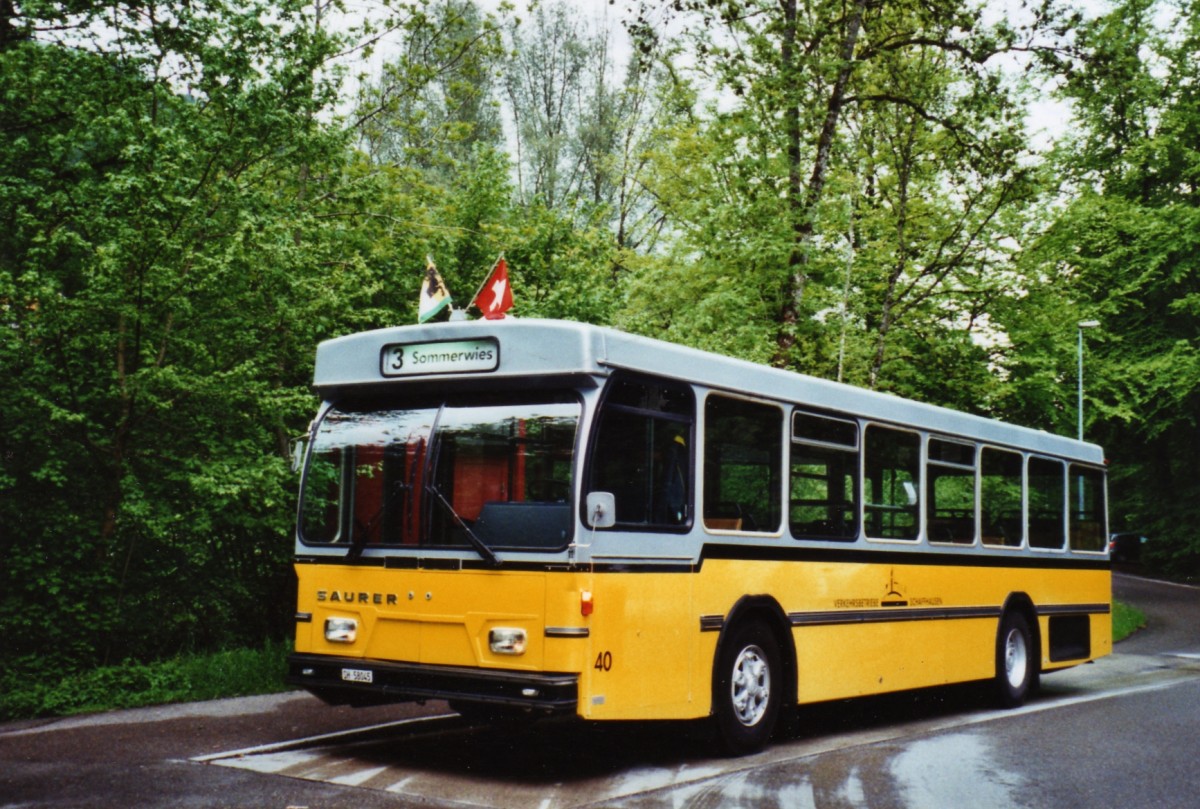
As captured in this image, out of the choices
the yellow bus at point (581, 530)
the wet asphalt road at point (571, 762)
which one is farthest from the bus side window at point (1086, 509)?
the yellow bus at point (581, 530)

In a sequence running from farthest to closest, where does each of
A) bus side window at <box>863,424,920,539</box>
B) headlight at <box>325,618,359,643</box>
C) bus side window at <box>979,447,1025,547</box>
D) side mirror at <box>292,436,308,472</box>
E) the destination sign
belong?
bus side window at <box>979,447,1025,547</box>
bus side window at <box>863,424,920,539</box>
side mirror at <box>292,436,308,472</box>
headlight at <box>325,618,359,643</box>
the destination sign

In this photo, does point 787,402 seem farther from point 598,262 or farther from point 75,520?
point 598,262

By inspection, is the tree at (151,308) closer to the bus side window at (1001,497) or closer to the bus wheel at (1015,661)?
the bus side window at (1001,497)

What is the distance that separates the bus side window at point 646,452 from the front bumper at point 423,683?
1.16 meters

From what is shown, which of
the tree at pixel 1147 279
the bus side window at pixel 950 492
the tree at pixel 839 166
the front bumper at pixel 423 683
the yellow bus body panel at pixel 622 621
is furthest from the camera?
the tree at pixel 1147 279

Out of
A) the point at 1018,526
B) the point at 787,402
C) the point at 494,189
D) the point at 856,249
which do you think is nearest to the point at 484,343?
the point at 787,402

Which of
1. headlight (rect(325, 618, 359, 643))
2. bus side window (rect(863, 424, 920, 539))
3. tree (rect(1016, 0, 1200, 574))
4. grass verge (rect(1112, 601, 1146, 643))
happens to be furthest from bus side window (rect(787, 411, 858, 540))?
tree (rect(1016, 0, 1200, 574))

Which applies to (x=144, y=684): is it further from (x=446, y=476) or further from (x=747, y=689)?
(x=747, y=689)

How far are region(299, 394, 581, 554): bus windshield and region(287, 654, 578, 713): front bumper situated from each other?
76 centimetres

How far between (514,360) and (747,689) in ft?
10.2

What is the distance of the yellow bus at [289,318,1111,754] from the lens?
25.8ft

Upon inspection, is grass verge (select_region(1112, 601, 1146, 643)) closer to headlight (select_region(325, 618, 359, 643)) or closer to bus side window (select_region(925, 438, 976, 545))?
bus side window (select_region(925, 438, 976, 545))

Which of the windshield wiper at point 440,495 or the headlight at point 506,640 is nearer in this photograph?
the headlight at point 506,640

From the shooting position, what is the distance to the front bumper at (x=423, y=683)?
299 inches
